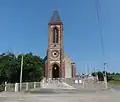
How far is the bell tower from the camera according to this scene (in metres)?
94.0

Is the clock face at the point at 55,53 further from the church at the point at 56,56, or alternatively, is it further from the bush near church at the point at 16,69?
the bush near church at the point at 16,69

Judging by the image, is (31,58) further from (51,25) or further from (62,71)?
(51,25)

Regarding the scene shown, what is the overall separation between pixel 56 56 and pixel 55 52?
1514 millimetres

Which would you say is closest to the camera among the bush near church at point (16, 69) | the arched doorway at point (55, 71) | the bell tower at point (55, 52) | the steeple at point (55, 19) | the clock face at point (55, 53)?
the bush near church at point (16, 69)

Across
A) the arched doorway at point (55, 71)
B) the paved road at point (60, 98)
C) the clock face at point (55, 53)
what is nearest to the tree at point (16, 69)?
the paved road at point (60, 98)

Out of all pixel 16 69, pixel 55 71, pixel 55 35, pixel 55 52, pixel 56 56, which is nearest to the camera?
pixel 16 69

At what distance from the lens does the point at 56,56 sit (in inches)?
3750

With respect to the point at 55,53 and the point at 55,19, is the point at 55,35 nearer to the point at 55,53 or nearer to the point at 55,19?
the point at 55,53

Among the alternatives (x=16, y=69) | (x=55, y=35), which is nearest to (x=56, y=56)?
(x=55, y=35)

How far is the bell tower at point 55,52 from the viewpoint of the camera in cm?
9400

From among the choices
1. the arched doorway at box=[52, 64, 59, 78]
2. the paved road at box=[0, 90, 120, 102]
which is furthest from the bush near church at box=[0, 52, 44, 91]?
the arched doorway at box=[52, 64, 59, 78]

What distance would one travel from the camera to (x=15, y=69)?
171ft

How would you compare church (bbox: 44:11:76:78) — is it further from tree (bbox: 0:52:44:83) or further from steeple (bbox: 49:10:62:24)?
tree (bbox: 0:52:44:83)

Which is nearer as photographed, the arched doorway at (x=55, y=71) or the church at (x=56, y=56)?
the church at (x=56, y=56)
